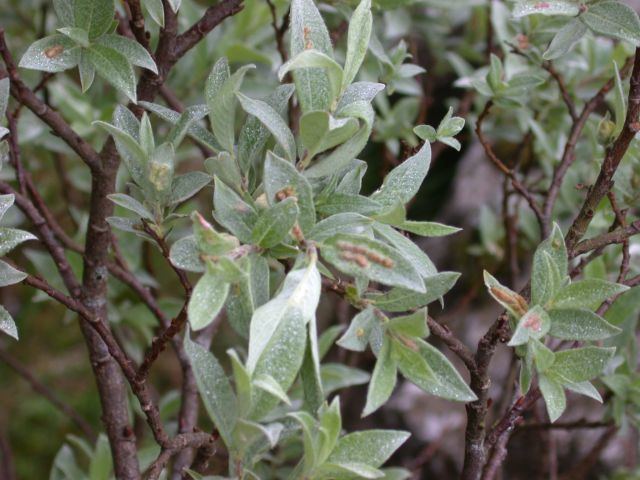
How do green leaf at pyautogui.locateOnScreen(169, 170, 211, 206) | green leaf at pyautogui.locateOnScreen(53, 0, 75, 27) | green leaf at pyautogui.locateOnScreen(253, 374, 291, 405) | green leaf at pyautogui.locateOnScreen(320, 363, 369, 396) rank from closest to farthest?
green leaf at pyautogui.locateOnScreen(253, 374, 291, 405)
green leaf at pyautogui.locateOnScreen(169, 170, 211, 206)
green leaf at pyautogui.locateOnScreen(53, 0, 75, 27)
green leaf at pyautogui.locateOnScreen(320, 363, 369, 396)

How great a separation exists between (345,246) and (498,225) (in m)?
1.24

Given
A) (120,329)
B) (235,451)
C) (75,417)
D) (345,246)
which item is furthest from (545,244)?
(75,417)

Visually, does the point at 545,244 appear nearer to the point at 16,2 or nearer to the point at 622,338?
the point at 622,338

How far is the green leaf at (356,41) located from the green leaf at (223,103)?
0.09m

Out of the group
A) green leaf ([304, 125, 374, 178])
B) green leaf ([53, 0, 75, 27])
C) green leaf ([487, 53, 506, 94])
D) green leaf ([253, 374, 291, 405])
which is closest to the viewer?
green leaf ([253, 374, 291, 405])

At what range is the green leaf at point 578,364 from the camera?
788 mm

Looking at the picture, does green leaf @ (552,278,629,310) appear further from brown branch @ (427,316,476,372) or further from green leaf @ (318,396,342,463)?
green leaf @ (318,396,342,463)

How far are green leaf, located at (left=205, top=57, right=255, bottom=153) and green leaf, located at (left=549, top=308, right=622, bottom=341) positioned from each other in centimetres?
38

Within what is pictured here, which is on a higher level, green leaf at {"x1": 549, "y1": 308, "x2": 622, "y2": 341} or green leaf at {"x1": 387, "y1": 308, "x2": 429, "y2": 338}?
green leaf at {"x1": 387, "y1": 308, "x2": 429, "y2": 338}

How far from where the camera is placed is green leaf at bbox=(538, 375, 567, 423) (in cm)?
78

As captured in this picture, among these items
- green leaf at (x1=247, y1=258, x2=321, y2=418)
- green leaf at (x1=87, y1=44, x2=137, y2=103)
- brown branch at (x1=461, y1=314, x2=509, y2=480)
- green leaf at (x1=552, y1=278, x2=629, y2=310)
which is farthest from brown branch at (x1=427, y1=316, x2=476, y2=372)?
green leaf at (x1=87, y1=44, x2=137, y2=103)

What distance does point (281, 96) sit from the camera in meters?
0.81

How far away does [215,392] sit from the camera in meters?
0.70

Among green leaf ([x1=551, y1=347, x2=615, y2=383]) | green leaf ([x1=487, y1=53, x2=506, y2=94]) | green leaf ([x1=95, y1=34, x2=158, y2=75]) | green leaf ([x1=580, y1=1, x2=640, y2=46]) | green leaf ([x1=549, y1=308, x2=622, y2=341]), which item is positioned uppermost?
green leaf ([x1=95, y1=34, x2=158, y2=75])
